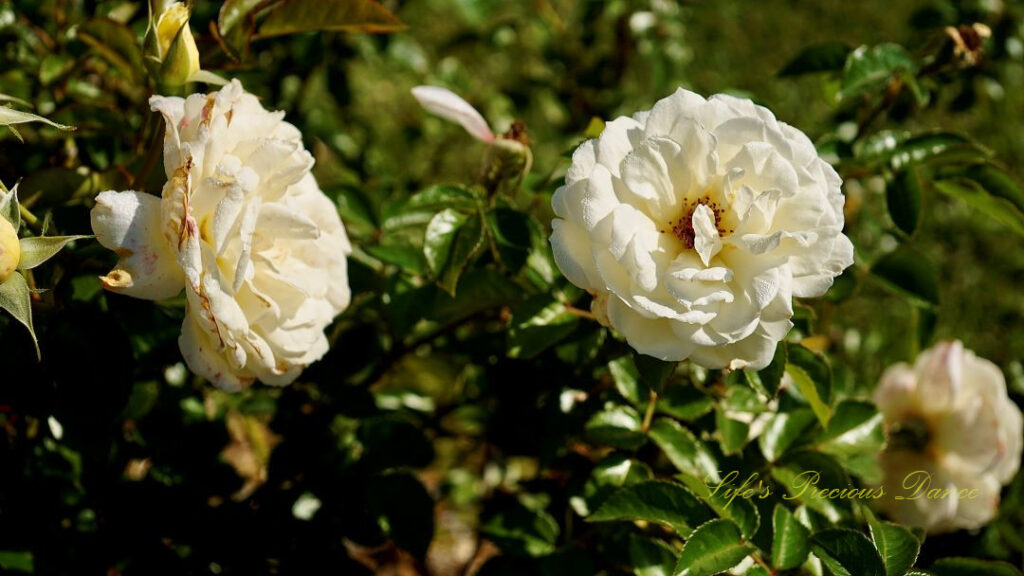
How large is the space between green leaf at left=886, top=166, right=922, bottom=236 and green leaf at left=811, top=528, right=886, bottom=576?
488 mm

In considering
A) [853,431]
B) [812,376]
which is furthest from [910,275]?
[812,376]

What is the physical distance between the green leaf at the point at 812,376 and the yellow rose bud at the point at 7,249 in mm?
860

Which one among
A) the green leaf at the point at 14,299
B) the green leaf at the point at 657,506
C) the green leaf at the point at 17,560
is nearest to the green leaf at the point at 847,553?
the green leaf at the point at 657,506

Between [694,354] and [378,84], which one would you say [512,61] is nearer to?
[378,84]

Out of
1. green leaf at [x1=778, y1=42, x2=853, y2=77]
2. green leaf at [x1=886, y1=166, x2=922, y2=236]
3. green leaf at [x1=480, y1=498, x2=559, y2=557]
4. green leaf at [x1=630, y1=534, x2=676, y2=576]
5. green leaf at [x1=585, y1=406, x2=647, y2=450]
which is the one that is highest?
green leaf at [x1=778, y1=42, x2=853, y2=77]

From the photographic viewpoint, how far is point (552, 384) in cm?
144

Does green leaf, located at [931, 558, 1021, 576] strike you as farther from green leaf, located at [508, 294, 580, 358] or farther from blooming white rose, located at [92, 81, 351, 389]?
blooming white rose, located at [92, 81, 351, 389]

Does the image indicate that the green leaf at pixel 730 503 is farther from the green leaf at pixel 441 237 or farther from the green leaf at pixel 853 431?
the green leaf at pixel 441 237

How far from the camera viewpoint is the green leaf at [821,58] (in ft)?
4.68

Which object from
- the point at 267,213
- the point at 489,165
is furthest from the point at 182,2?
the point at 489,165

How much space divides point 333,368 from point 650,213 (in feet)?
2.17

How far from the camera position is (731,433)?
3.96ft

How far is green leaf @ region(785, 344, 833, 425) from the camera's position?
112 centimetres

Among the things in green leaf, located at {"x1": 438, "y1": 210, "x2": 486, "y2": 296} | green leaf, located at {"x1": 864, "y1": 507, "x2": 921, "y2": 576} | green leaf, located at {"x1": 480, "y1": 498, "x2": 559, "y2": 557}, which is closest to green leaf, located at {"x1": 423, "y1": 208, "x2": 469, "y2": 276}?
green leaf, located at {"x1": 438, "y1": 210, "x2": 486, "y2": 296}
